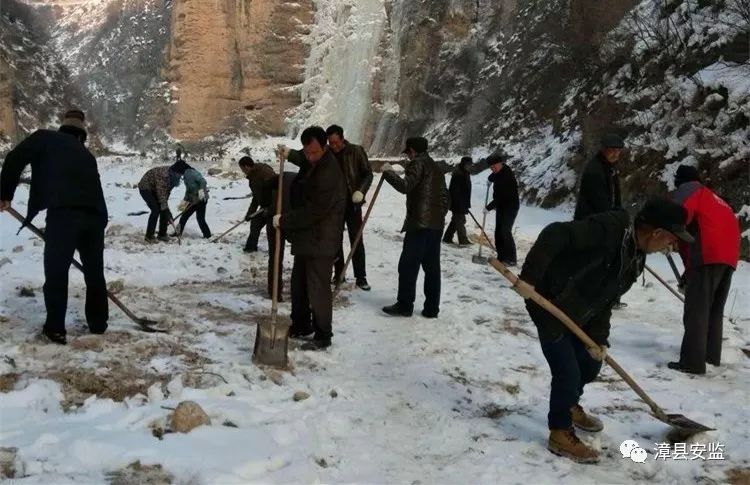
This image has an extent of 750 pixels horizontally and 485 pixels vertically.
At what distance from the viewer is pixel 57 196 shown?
15.5 feet

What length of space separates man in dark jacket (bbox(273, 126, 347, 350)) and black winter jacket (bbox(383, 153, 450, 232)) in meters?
1.30

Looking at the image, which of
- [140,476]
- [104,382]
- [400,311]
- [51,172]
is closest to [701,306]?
[400,311]

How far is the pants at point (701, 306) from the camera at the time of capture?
17.0 feet

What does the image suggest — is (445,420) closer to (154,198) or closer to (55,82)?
(154,198)

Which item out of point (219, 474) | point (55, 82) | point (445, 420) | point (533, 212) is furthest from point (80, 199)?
point (55, 82)

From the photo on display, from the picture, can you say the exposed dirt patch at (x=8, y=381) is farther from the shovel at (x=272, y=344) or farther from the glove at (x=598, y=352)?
the glove at (x=598, y=352)

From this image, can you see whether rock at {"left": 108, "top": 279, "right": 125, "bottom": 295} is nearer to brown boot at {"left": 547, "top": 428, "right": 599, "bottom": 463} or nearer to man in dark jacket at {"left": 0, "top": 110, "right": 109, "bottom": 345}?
man in dark jacket at {"left": 0, "top": 110, "right": 109, "bottom": 345}

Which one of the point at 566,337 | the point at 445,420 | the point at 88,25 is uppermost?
the point at 88,25

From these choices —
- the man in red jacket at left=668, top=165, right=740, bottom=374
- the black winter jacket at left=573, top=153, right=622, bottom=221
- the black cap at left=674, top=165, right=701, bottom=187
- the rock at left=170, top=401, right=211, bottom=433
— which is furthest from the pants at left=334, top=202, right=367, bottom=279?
the rock at left=170, top=401, right=211, bottom=433

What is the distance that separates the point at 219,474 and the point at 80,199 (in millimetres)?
2714

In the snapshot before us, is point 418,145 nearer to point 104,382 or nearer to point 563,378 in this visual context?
point 563,378

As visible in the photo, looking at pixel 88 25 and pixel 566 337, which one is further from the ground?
pixel 88 25

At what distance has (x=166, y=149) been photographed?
4172 centimetres

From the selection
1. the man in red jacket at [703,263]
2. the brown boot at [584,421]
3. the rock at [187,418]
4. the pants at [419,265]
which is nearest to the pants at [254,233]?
the pants at [419,265]
